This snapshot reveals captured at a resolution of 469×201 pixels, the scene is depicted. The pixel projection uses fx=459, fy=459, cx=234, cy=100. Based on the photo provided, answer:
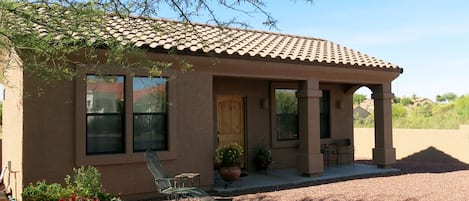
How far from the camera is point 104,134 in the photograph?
29.1ft

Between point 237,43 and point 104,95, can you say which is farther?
point 237,43

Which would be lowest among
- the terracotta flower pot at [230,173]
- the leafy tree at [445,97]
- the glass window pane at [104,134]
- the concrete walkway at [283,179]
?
the concrete walkway at [283,179]

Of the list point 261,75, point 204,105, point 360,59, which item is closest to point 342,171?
point 360,59

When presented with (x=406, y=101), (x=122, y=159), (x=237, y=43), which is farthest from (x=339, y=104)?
(x=406, y=101)

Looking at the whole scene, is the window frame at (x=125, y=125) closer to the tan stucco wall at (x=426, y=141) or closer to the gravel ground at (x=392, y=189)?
the gravel ground at (x=392, y=189)

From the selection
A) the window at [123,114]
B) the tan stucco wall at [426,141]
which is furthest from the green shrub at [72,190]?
the tan stucco wall at [426,141]

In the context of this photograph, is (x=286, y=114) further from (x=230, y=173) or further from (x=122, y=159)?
(x=122, y=159)

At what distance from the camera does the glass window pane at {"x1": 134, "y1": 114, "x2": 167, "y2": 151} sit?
9234 millimetres

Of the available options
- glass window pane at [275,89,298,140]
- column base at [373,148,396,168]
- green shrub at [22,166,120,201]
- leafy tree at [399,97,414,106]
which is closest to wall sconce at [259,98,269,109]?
glass window pane at [275,89,298,140]

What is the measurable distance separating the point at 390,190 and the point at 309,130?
2.58 meters

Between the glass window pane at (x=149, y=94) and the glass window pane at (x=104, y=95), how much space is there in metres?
0.31

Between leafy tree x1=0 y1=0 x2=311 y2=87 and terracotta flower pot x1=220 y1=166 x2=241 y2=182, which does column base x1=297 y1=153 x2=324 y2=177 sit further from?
leafy tree x1=0 y1=0 x2=311 y2=87

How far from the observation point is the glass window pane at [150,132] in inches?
364

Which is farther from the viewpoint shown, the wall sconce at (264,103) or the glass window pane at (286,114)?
the glass window pane at (286,114)
